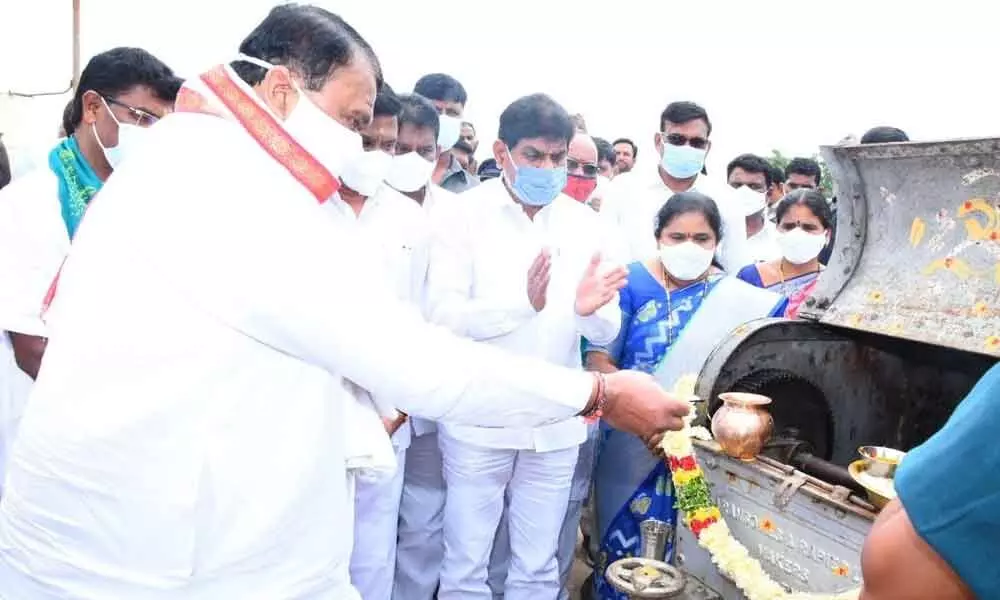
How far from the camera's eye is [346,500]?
1.73m

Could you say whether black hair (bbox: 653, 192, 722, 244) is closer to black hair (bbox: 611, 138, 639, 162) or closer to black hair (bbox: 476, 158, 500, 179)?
black hair (bbox: 476, 158, 500, 179)

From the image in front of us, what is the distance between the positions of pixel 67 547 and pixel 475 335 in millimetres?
1812

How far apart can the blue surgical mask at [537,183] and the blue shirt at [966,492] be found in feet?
8.40

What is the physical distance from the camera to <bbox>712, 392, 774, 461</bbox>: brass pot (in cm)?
237

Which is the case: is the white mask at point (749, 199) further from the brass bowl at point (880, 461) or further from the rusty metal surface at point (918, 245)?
the brass bowl at point (880, 461)

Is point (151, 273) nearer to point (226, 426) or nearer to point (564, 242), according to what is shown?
point (226, 426)

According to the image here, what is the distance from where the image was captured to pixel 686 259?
337cm

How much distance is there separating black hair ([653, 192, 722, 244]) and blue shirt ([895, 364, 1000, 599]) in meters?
2.63

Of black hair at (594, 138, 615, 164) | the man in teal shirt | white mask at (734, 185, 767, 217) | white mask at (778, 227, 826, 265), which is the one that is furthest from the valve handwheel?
black hair at (594, 138, 615, 164)

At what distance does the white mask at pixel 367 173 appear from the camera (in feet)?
10.7

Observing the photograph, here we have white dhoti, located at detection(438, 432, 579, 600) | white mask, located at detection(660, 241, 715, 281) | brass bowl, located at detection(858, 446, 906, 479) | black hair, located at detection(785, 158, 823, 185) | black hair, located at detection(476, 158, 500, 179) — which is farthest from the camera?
black hair, located at detection(785, 158, 823, 185)

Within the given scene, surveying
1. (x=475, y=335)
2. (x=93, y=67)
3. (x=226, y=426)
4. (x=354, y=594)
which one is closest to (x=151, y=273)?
(x=226, y=426)

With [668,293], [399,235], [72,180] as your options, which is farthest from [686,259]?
[72,180]

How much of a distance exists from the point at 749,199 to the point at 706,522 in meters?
2.96
